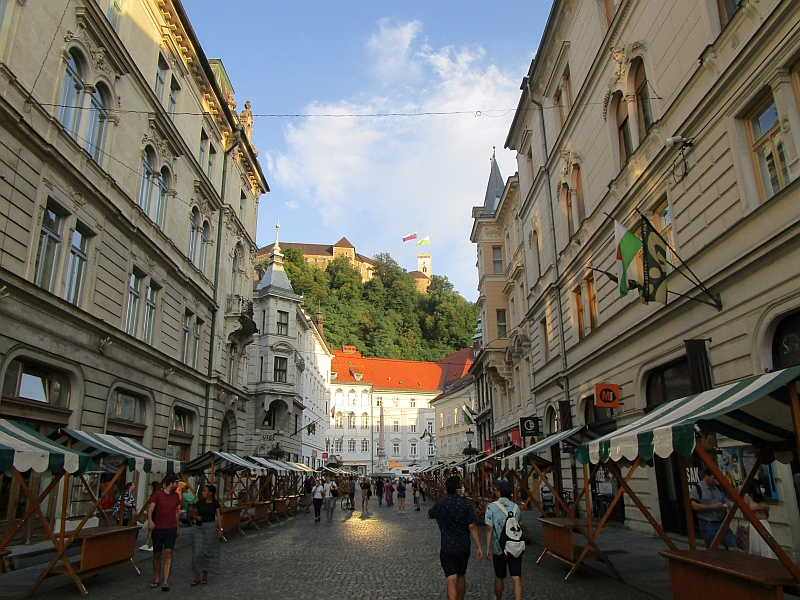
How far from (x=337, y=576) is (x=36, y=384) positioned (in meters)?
8.60

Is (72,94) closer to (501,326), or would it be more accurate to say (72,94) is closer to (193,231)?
(193,231)

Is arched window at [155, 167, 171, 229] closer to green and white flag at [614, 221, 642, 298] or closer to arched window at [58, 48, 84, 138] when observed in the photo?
arched window at [58, 48, 84, 138]

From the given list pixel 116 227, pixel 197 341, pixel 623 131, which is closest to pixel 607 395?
pixel 623 131

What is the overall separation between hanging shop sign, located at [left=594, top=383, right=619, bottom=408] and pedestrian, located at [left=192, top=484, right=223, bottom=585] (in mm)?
11148

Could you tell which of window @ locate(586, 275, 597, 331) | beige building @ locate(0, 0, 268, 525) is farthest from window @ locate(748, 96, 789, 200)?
beige building @ locate(0, 0, 268, 525)

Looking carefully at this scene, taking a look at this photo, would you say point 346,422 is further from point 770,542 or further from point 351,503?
point 770,542

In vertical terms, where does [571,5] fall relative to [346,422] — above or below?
above

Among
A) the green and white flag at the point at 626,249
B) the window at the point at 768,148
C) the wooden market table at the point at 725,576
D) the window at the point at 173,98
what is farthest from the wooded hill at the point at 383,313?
the wooden market table at the point at 725,576

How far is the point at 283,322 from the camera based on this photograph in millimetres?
46469

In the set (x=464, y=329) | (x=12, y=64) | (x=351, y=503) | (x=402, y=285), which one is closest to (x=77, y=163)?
(x=12, y=64)

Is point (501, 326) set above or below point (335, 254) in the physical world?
below

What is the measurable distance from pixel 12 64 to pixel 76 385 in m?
7.69

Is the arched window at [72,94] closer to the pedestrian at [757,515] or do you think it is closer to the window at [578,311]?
the pedestrian at [757,515]

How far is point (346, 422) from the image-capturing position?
8775cm
